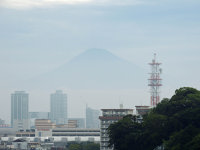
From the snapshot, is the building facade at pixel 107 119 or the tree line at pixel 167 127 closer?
the tree line at pixel 167 127

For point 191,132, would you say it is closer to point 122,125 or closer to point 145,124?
point 145,124

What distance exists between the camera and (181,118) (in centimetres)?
10200

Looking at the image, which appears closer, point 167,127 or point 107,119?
point 167,127

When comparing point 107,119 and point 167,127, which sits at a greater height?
point 107,119

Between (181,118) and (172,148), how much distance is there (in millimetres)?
14517

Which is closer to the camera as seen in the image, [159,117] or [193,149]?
[193,149]

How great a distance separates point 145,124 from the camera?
110 m

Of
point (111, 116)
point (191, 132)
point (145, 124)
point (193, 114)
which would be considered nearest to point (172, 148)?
point (191, 132)

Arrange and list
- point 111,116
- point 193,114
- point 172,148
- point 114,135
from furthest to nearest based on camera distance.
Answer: point 111,116 → point 114,135 → point 193,114 → point 172,148

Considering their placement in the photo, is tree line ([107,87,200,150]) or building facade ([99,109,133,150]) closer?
tree line ([107,87,200,150])

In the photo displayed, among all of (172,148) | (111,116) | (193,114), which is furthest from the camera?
(111,116)

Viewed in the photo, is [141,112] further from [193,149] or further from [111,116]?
[193,149]

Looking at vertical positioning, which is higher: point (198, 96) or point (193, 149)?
point (198, 96)

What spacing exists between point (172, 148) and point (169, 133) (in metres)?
15.8
